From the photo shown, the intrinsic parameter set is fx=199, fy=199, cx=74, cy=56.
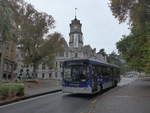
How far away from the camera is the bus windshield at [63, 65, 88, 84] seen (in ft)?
49.5

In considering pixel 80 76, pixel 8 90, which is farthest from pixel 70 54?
pixel 8 90

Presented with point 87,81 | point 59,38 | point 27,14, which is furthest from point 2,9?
point 59,38

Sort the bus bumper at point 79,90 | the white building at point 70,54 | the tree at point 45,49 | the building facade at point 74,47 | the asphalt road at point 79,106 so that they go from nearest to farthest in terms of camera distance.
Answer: the asphalt road at point 79,106 < the bus bumper at point 79,90 < the tree at point 45,49 < the white building at point 70,54 < the building facade at point 74,47

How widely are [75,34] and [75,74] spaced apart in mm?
52767

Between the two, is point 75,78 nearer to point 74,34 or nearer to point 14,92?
point 14,92

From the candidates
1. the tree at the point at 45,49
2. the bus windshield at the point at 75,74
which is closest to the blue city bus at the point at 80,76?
the bus windshield at the point at 75,74

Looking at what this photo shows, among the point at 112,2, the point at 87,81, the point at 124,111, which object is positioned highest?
the point at 112,2

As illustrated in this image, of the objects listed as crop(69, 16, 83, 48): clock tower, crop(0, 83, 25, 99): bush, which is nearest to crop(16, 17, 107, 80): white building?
crop(69, 16, 83, 48): clock tower

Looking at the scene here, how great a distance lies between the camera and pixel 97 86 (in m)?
16.6

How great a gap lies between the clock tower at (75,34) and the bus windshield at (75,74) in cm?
5201

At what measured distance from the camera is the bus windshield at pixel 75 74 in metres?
15.1

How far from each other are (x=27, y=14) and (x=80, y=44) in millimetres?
38232

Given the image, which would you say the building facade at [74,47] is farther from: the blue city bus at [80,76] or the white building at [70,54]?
the blue city bus at [80,76]

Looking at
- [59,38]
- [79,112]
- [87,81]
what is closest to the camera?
[79,112]
